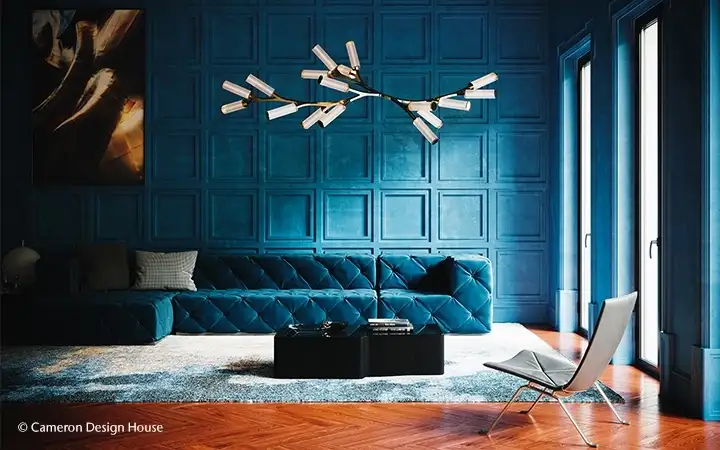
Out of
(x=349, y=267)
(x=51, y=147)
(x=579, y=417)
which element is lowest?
(x=579, y=417)

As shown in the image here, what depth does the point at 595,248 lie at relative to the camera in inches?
250

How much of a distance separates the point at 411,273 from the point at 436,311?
0.61 meters

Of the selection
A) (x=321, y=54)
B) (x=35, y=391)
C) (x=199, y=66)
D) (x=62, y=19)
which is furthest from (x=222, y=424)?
(x=62, y=19)

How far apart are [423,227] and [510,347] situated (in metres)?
1.96

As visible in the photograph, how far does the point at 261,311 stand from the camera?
7176 millimetres

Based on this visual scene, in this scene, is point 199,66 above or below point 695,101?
above

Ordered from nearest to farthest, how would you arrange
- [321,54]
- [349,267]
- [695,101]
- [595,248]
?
[695,101], [321,54], [595,248], [349,267]

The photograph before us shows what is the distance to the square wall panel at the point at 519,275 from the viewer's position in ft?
26.9

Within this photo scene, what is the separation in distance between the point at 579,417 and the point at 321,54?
9.44ft

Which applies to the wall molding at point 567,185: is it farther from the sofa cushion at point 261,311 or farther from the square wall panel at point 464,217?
the sofa cushion at point 261,311

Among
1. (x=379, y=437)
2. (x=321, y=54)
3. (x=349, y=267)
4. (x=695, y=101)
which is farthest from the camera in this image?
(x=349, y=267)

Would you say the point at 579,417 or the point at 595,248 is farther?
the point at 595,248

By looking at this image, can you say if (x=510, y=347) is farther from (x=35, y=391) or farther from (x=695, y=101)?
(x=35, y=391)

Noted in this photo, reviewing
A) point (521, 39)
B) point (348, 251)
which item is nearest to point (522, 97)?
point (521, 39)
